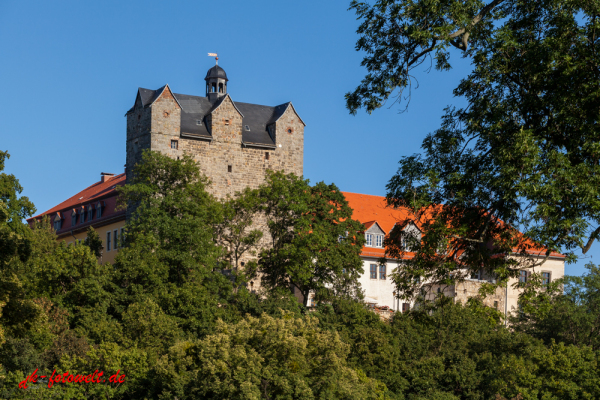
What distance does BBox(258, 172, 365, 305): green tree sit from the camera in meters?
47.0

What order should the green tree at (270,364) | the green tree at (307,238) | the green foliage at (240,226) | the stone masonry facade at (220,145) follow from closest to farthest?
the green tree at (270,364) < the green tree at (307,238) < the green foliage at (240,226) < the stone masonry facade at (220,145)

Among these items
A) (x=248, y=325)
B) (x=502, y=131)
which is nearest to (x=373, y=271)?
(x=248, y=325)

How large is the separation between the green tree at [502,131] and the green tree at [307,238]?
31299 mm

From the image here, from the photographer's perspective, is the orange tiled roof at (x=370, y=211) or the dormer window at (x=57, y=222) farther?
the dormer window at (x=57, y=222)

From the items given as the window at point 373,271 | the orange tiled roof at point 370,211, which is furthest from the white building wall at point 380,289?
the orange tiled roof at point 370,211

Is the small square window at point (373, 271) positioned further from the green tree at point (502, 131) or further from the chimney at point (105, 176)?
the green tree at point (502, 131)

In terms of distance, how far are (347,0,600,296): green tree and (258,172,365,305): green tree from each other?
103 ft

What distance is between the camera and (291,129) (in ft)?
182

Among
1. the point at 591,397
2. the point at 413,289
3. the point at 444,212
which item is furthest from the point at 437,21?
the point at 591,397

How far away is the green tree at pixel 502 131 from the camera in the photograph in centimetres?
1310

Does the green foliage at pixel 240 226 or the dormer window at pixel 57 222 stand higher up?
the dormer window at pixel 57 222

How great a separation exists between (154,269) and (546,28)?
30.2m

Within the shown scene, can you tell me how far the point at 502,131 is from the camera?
46.5 feet

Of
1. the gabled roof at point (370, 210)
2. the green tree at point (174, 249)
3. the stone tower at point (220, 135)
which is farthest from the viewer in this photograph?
the gabled roof at point (370, 210)
